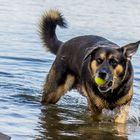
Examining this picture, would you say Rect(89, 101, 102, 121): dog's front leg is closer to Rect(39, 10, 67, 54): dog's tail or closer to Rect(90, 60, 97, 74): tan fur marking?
Rect(90, 60, 97, 74): tan fur marking

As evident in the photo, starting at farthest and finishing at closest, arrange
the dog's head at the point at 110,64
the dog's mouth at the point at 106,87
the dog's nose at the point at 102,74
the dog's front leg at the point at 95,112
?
the dog's front leg at the point at 95,112
the dog's mouth at the point at 106,87
the dog's head at the point at 110,64
the dog's nose at the point at 102,74

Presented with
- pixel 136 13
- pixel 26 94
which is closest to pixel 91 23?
pixel 136 13

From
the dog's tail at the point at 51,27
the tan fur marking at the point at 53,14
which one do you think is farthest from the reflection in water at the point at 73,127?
the tan fur marking at the point at 53,14

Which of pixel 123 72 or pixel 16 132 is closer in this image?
pixel 16 132

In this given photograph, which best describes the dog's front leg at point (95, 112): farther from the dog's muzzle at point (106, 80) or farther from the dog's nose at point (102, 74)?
the dog's nose at point (102, 74)

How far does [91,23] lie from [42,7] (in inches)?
134

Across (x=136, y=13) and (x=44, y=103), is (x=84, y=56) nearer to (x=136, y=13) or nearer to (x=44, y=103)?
(x=44, y=103)

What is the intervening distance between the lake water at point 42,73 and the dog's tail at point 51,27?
47 cm

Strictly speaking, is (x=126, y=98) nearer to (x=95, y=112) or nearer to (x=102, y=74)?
(x=95, y=112)

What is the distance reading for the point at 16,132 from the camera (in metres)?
7.57

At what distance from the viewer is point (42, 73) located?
12.0m

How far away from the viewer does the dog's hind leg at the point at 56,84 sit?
9.79 metres

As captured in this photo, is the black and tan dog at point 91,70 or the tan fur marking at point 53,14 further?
the tan fur marking at point 53,14

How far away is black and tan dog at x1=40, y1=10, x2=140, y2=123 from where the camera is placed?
8336 millimetres
